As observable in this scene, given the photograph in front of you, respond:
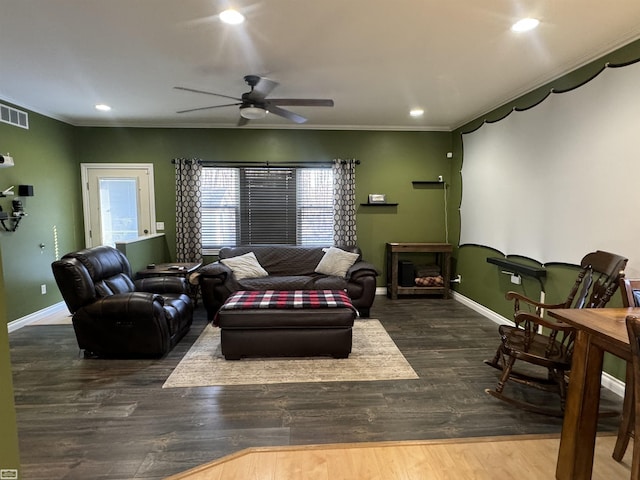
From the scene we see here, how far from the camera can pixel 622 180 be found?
105 inches

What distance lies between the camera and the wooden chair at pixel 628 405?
1.91m

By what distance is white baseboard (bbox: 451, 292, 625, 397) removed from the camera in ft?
8.83

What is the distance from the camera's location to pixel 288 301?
134 inches

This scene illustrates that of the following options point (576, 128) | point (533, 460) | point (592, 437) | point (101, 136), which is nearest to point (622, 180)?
point (576, 128)

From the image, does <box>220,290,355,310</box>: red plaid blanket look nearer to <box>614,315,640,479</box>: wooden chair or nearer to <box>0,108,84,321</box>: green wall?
<box>614,315,640,479</box>: wooden chair

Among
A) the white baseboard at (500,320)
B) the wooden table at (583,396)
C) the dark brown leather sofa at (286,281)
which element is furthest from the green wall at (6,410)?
the dark brown leather sofa at (286,281)

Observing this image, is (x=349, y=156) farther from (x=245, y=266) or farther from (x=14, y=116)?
(x=14, y=116)

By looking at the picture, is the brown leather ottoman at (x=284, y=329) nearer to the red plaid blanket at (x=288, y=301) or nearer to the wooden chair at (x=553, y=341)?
the red plaid blanket at (x=288, y=301)

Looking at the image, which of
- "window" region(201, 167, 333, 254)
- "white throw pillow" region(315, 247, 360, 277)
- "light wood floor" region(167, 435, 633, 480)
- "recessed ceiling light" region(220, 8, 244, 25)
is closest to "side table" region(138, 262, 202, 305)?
"window" region(201, 167, 333, 254)

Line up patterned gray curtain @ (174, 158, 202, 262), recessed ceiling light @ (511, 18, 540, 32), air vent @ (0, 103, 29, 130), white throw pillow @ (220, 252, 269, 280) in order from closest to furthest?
recessed ceiling light @ (511, 18, 540, 32)
air vent @ (0, 103, 29, 130)
white throw pillow @ (220, 252, 269, 280)
patterned gray curtain @ (174, 158, 202, 262)

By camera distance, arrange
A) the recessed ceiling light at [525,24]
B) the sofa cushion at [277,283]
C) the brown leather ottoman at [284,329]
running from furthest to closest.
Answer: the sofa cushion at [277,283] < the brown leather ottoman at [284,329] < the recessed ceiling light at [525,24]

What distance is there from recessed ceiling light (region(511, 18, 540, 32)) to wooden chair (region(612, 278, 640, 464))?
A: 181 cm

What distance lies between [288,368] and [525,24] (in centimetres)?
322

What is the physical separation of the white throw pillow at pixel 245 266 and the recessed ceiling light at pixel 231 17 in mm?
2987
